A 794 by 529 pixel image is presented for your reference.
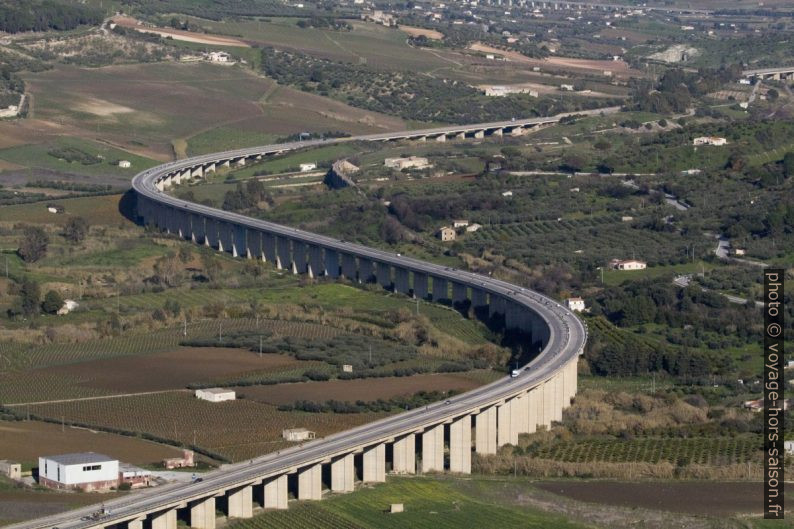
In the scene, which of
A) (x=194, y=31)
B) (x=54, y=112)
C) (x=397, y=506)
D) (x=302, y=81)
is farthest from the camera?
(x=194, y=31)

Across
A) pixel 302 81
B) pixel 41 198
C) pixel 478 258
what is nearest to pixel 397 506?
pixel 478 258

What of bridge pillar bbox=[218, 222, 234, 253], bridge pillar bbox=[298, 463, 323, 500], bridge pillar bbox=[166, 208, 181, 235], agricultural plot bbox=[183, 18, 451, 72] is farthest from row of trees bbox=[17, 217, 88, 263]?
agricultural plot bbox=[183, 18, 451, 72]

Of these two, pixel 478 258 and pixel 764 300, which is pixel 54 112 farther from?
pixel 764 300

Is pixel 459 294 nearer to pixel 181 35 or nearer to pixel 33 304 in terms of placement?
pixel 33 304

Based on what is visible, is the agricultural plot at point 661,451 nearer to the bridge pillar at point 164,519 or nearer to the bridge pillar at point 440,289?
the bridge pillar at point 164,519

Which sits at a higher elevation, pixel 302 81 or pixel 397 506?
pixel 397 506

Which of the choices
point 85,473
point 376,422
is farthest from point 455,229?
point 85,473
